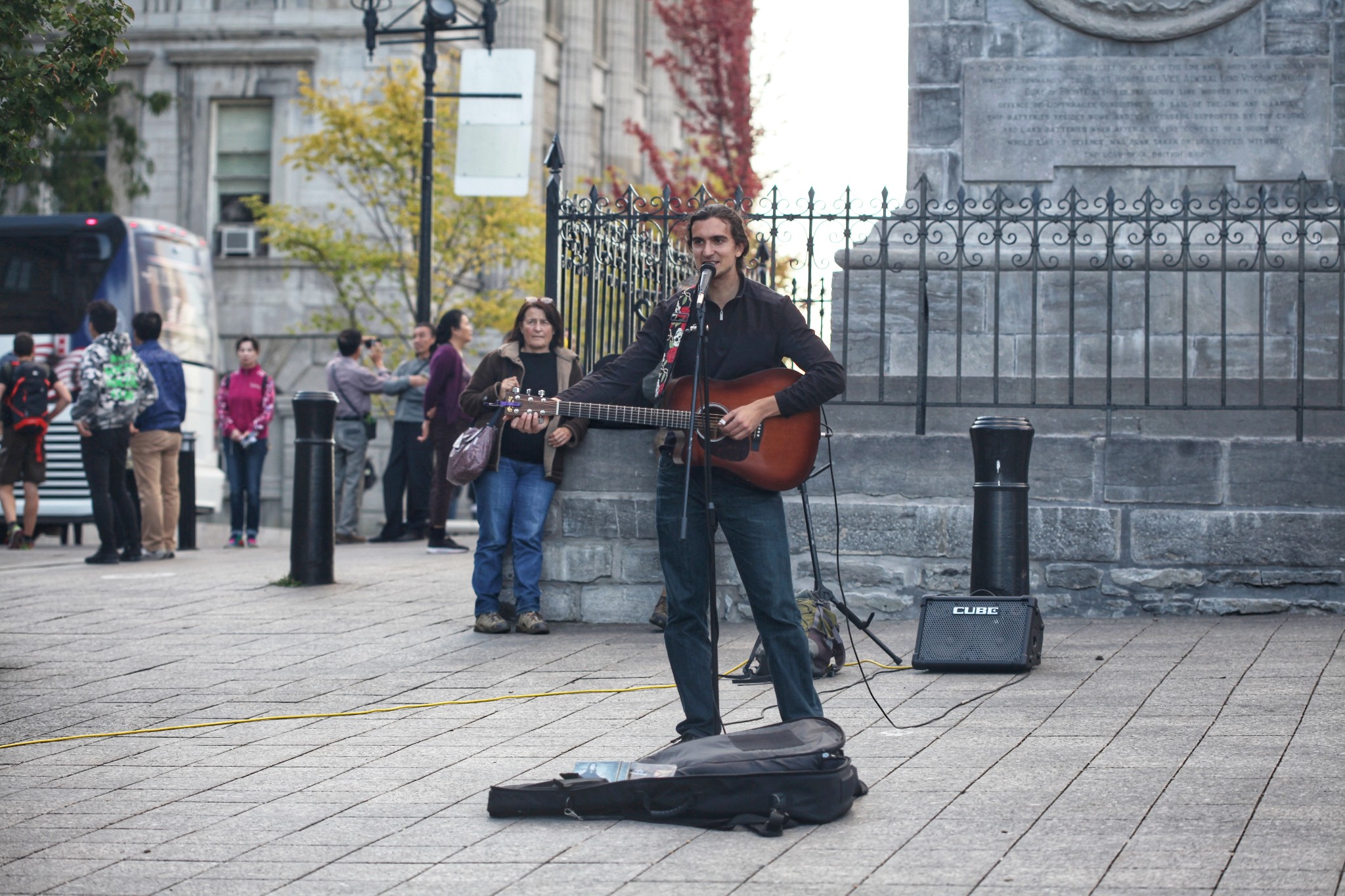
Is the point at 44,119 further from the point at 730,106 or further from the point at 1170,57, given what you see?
the point at 730,106

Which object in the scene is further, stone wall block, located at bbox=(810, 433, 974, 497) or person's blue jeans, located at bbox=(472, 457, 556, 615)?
stone wall block, located at bbox=(810, 433, 974, 497)

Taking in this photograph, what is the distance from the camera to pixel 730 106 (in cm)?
3019

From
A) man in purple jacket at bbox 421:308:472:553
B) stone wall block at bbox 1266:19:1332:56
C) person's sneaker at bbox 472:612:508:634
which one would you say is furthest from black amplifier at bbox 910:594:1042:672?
man in purple jacket at bbox 421:308:472:553

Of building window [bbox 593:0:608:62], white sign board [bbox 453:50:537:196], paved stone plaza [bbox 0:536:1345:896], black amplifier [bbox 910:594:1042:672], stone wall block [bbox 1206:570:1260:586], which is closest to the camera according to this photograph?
paved stone plaza [bbox 0:536:1345:896]

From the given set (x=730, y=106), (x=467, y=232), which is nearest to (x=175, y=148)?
(x=467, y=232)

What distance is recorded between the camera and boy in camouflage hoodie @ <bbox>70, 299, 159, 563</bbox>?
13008mm

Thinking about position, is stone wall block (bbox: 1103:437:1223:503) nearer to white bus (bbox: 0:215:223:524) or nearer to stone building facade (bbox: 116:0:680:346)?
white bus (bbox: 0:215:223:524)

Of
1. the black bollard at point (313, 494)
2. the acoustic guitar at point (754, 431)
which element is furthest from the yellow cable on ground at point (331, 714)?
the black bollard at point (313, 494)

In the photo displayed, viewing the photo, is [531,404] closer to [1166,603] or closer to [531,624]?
[531,624]

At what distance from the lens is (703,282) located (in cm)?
536

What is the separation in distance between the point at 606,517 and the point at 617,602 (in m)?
0.49

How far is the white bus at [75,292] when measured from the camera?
18.3 m

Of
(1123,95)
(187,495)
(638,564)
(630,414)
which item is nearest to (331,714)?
(630,414)

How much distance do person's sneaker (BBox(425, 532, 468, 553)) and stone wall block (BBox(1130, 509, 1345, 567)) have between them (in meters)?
6.78
